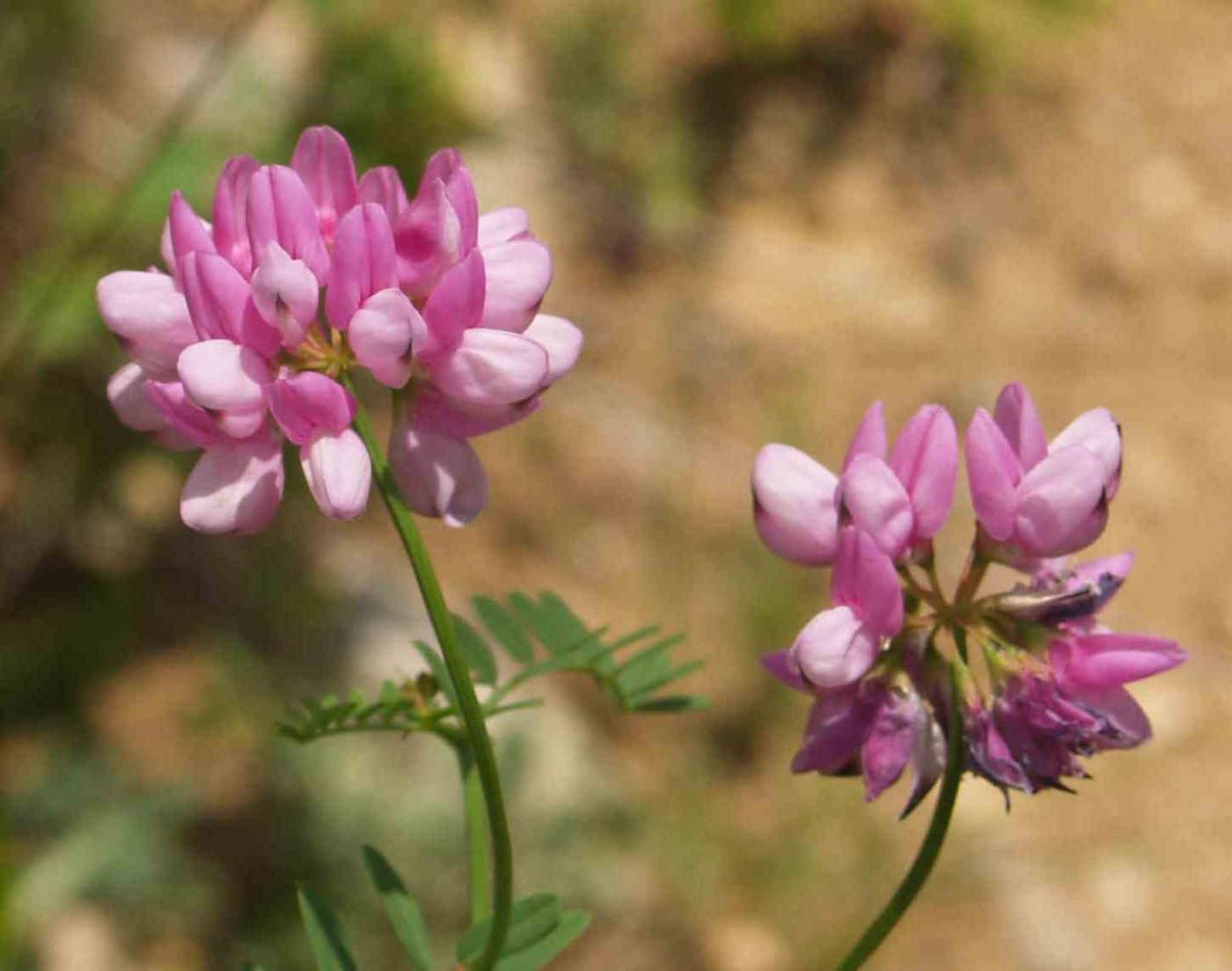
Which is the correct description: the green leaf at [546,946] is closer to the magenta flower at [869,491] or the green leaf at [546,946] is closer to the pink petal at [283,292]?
the magenta flower at [869,491]

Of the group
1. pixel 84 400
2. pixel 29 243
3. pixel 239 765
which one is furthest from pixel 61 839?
pixel 29 243

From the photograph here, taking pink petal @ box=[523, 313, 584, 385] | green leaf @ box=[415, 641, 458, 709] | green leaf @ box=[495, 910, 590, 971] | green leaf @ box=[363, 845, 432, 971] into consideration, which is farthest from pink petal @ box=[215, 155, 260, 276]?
green leaf @ box=[495, 910, 590, 971]

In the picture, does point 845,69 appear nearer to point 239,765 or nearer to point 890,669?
point 239,765

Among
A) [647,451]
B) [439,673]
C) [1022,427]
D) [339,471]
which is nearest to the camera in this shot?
[339,471]

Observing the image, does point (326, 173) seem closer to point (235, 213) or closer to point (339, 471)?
point (235, 213)

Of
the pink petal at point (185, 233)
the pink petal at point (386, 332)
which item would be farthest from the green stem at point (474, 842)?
the pink petal at point (185, 233)

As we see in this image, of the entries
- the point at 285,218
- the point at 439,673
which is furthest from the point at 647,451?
the point at 285,218

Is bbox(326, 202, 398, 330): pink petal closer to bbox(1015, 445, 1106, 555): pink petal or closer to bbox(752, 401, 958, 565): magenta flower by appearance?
bbox(752, 401, 958, 565): magenta flower
